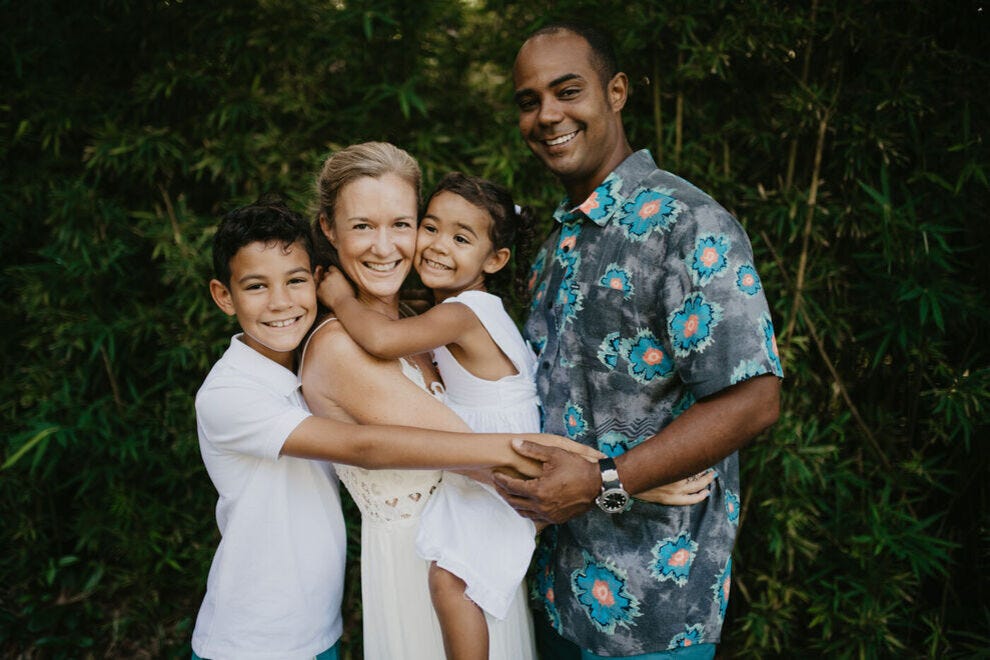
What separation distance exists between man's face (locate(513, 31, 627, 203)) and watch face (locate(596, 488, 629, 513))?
0.82 meters

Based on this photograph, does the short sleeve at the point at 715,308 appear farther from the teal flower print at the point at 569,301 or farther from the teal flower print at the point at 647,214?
the teal flower print at the point at 569,301

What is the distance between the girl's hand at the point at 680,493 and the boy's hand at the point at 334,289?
89cm

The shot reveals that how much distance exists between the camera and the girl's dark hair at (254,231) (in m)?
1.61

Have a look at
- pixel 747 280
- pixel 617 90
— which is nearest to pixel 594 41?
pixel 617 90

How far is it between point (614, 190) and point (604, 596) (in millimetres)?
985

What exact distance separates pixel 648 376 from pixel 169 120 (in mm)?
2376

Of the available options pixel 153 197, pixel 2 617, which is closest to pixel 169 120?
pixel 153 197

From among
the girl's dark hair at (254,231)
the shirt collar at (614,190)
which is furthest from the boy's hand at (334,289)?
the shirt collar at (614,190)

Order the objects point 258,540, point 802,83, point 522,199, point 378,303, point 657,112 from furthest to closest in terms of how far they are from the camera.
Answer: point 522,199
point 657,112
point 802,83
point 378,303
point 258,540

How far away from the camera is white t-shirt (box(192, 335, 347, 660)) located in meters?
1.57

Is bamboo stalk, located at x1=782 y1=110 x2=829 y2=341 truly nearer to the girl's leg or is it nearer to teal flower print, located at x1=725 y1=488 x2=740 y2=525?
teal flower print, located at x1=725 y1=488 x2=740 y2=525

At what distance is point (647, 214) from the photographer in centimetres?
153

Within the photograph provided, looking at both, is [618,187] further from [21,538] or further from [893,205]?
[21,538]

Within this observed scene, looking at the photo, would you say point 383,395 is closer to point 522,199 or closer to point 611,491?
point 611,491
